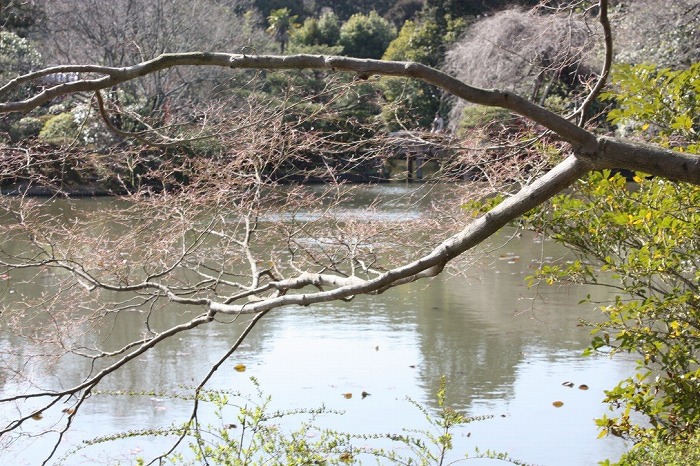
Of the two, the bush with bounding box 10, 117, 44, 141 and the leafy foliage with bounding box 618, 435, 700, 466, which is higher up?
the bush with bounding box 10, 117, 44, 141

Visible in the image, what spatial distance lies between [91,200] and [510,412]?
1205 centimetres

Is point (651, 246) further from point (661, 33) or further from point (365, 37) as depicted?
point (365, 37)

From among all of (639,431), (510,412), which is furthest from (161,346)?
(639,431)

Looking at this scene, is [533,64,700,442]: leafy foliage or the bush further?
the bush

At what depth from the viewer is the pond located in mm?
5082

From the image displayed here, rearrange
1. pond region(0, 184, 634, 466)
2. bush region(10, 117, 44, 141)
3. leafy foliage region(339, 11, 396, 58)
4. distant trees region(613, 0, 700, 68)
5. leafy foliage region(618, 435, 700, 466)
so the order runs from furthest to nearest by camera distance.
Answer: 1. leafy foliage region(339, 11, 396, 58)
2. bush region(10, 117, 44, 141)
3. distant trees region(613, 0, 700, 68)
4. pond region(0, 184, 634, 466)
5. leafy foliage region(618, 435, 700, 466)

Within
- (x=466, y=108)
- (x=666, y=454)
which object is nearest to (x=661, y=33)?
(x=466, y=108)

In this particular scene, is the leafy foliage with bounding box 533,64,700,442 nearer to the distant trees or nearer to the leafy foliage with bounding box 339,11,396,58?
the distant trees

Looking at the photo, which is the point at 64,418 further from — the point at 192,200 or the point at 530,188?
the point at 530,188

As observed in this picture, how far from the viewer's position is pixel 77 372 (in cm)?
625

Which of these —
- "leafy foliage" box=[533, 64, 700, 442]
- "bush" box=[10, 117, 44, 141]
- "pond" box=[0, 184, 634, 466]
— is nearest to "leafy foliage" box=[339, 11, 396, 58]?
"bush" box=[10, 117, 44, 141]

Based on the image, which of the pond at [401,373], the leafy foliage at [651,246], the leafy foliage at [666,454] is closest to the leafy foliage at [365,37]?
the pond at [401,373]

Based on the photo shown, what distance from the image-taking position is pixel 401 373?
6238mm

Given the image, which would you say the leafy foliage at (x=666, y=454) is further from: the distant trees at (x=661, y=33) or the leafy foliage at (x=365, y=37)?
the leafy foliage at (x=365, y=37)
